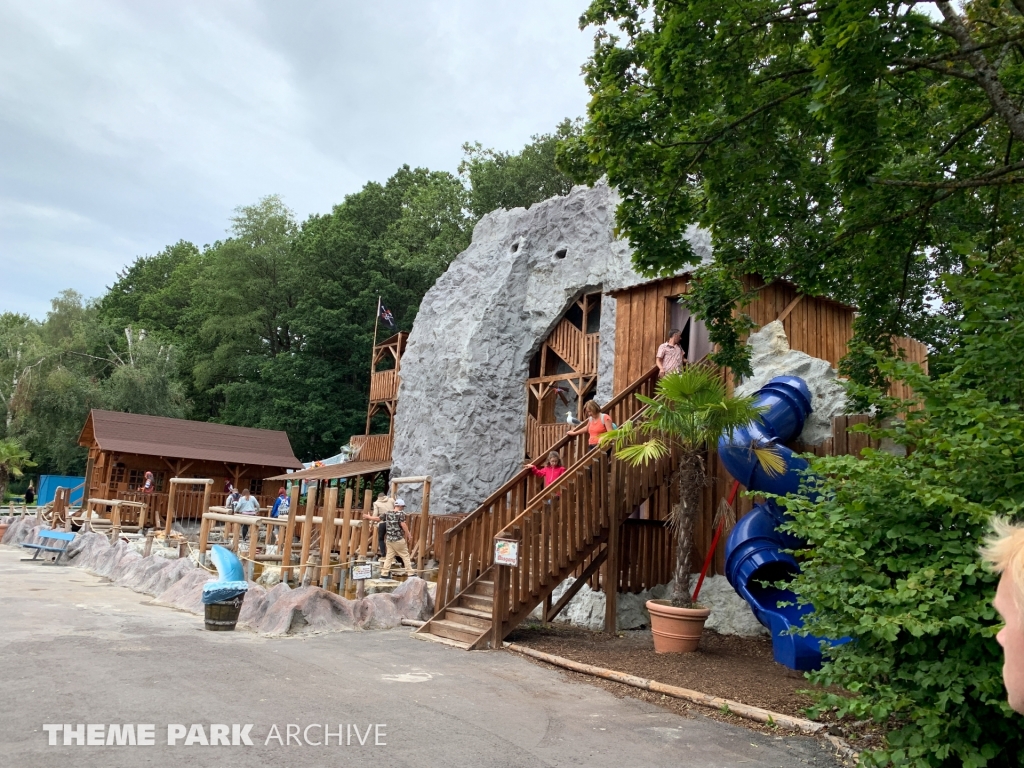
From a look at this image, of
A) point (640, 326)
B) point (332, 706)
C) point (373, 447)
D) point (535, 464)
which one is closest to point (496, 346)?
point (373, 447)

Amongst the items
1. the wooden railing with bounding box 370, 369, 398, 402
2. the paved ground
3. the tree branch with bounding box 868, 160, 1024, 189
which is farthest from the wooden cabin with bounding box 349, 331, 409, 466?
the tree branch with bounding box 868, 160, 1024, 189

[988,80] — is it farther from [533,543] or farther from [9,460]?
[9,460]

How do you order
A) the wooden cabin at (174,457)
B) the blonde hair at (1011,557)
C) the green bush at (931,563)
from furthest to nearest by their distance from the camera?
1. the wooden cabin at (174,457)
2. the green bush at (931,563)
3. the blonde hair at (1011,557)

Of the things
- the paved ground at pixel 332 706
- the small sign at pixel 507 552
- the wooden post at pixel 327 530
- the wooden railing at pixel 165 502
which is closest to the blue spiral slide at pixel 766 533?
the paved ground at pixel 332 706

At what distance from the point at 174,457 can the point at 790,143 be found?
25925 mm

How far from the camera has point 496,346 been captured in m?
24.5

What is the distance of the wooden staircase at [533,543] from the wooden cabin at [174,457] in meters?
19.5

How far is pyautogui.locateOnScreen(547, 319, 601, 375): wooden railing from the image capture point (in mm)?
22136

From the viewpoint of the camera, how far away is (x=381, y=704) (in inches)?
236

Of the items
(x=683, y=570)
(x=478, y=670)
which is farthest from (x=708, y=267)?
(x=478, y=670)

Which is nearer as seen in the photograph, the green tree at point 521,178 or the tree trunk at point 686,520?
the tree trunk at point 686,520

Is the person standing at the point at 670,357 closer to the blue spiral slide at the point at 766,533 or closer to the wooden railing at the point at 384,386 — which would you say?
the blue spiral slide at the point at 766,533

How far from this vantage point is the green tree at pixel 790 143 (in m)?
6.99

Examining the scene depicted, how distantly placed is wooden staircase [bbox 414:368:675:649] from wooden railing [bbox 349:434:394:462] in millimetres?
19423
